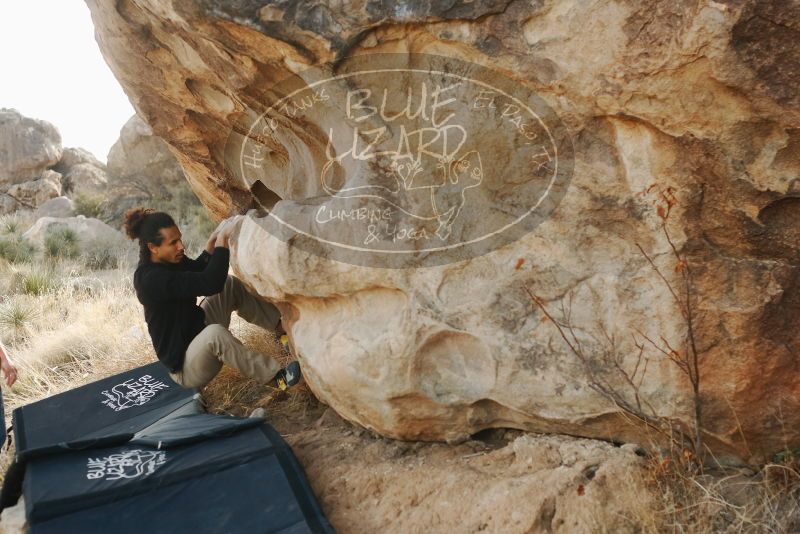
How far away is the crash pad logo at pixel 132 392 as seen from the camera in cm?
409

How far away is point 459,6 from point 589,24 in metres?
0.46

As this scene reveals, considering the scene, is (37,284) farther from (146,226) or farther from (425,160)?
(425,160)

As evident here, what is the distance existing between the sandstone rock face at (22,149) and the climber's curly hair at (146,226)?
14.4 meters

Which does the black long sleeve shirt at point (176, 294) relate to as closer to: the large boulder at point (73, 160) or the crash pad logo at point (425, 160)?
the crash pad logo at point (425, 160)

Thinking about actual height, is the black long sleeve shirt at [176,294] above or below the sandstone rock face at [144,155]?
below

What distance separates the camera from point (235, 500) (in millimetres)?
2768

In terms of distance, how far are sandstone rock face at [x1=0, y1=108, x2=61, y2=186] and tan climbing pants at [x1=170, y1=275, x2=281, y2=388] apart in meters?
14.3

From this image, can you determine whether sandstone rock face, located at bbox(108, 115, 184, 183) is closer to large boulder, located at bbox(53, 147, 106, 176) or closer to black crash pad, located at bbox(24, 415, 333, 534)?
large boulder, located at bbox(53, 147, 106, 176)

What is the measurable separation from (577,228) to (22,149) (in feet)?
54.8

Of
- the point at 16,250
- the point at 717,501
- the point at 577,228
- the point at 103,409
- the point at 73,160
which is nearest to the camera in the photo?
the point at 717,501

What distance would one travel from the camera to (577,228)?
2.55 metres

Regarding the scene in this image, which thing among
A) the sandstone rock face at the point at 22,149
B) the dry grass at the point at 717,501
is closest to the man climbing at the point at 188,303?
the dry grass at the point at 717,501

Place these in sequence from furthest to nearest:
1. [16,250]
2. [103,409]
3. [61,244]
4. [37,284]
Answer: [61,244]
[16,250]
[37,284]
[103,409]

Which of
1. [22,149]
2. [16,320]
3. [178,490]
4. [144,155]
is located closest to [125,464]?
[178,490]
